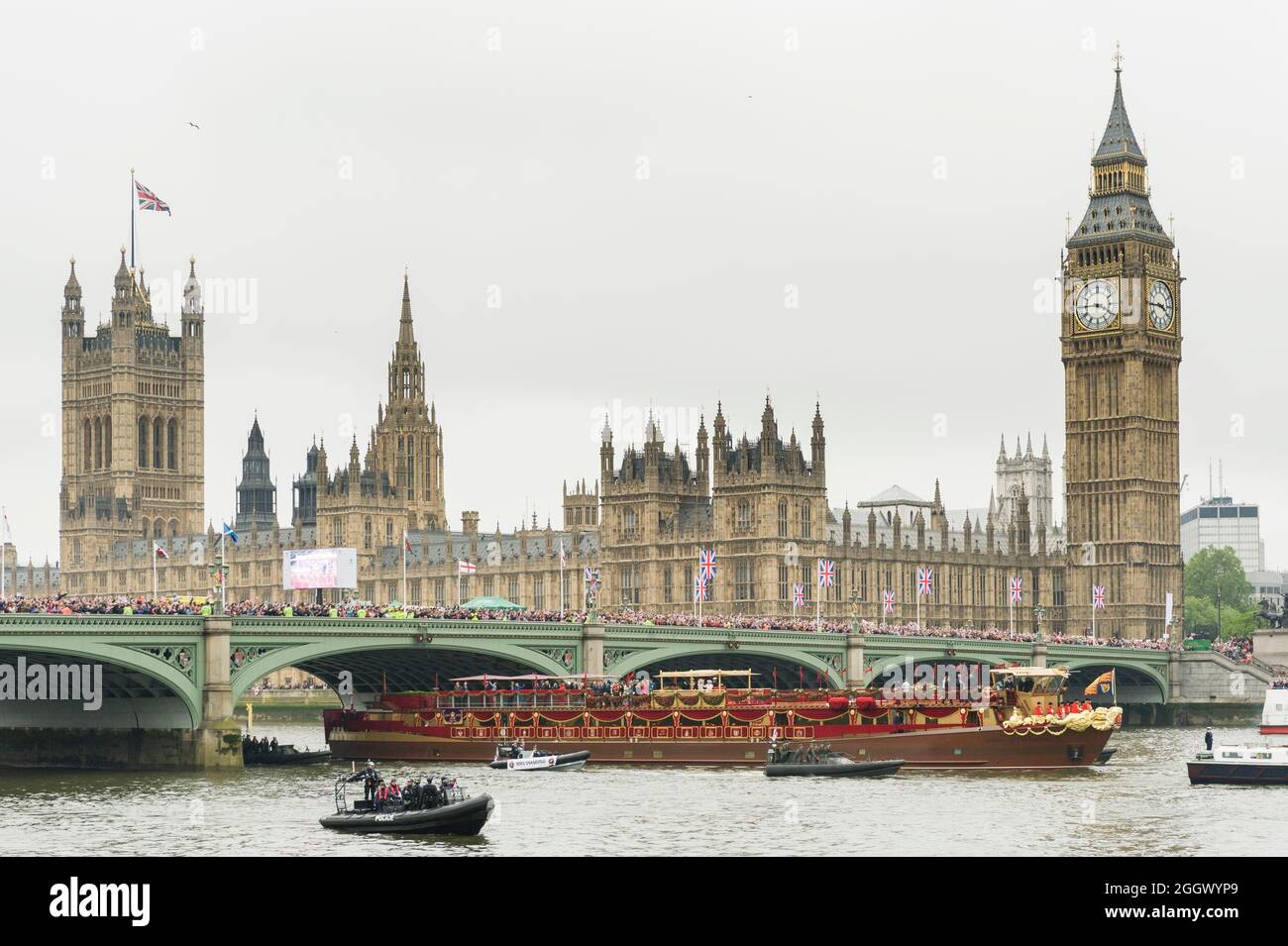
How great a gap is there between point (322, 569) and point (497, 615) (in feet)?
42.1

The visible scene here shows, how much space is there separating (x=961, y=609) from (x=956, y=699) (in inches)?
2816

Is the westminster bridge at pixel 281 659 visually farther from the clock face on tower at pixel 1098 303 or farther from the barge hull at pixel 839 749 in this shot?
the clock face on tower at pixel 1098 303

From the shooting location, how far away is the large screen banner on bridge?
406 ft

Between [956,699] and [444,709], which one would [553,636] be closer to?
[444,709]

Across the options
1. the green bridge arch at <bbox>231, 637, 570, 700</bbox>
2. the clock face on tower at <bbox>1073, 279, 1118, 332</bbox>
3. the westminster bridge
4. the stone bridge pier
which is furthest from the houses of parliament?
the stone bridge pier

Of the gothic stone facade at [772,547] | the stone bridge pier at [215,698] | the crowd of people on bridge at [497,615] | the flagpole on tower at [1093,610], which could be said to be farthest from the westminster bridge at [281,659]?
the flagpole on tower at [1093,610]

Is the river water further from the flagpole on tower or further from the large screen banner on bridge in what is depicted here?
the flagpole on tower

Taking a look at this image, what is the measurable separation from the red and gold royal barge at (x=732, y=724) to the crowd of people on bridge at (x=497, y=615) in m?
4.80

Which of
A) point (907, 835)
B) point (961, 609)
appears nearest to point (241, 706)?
point (961, 609)

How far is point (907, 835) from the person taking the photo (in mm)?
66875

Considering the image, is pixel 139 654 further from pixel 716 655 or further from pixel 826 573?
pixel 826 573

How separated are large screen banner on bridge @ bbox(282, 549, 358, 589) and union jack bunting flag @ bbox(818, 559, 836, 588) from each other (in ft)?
112

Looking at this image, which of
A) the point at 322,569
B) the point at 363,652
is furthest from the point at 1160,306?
the point at 363,652

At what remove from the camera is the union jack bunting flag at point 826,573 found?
150m
